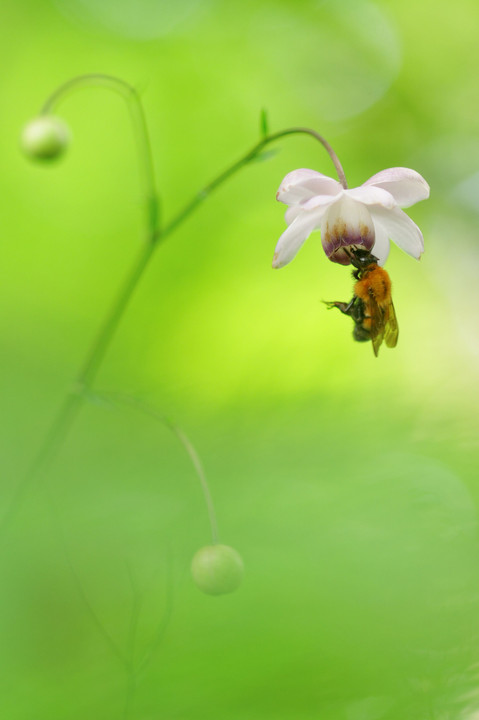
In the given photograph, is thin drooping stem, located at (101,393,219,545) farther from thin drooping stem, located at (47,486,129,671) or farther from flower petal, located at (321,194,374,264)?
flower petal, located at (321,194,374,264)

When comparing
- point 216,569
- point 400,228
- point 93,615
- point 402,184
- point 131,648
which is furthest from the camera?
point 400,228

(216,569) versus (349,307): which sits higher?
(349,307)

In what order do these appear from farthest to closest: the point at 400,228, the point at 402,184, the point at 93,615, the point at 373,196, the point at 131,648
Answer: the point at 400,228 < the point at 402,184 < the point at 373,196 < the point at 131,648 < the point at 93,615

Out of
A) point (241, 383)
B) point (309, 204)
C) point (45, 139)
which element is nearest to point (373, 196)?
point (309, 204)

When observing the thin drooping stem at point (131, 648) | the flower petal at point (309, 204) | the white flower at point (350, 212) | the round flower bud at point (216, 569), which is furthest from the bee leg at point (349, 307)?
the thin drooping stem at point (131, 648)

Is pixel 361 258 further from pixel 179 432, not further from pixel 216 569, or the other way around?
pixel 216 569

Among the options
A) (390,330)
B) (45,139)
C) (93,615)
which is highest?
(45,139)

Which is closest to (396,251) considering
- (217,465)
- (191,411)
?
(191,411)
